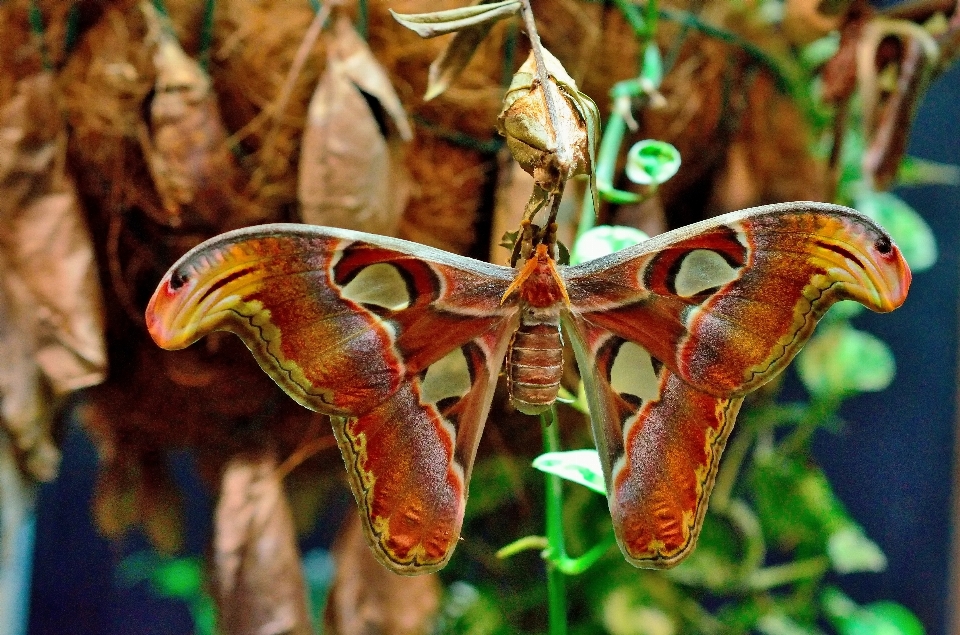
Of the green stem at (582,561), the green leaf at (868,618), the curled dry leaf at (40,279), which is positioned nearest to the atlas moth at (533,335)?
the green stem at (582,561)

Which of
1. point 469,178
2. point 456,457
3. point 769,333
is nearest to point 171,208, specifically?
point 469,178

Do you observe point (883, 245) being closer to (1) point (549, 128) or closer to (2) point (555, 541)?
(1) point (549, 128)

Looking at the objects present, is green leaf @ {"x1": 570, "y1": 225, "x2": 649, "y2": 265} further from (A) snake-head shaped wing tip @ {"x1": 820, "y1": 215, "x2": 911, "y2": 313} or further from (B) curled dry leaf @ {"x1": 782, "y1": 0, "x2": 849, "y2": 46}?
(B) curled dry leaf @ {"x1": 782, "y1": 0, "x2": 849, "y2": 46}

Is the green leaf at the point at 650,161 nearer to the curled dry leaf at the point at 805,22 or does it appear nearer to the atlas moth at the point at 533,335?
the atlas moth at the point at 533,335

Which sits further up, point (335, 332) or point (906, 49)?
point (906, 49)

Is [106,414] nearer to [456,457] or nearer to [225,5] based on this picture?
[225,5]

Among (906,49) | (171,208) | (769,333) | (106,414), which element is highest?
(906,49)

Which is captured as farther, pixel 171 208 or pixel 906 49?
pixel 906 49
